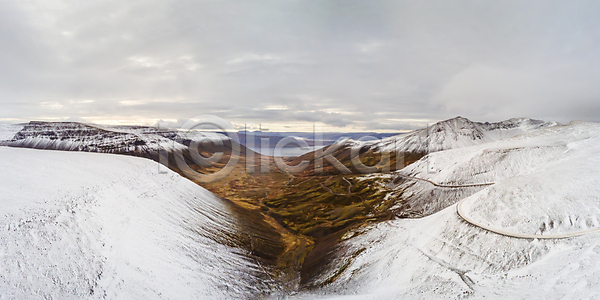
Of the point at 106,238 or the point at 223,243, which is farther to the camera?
the point at 223,243

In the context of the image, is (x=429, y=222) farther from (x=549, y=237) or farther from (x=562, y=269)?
(x=562, y=269)

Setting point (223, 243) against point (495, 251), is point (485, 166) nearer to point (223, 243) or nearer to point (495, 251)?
point (495, 251)

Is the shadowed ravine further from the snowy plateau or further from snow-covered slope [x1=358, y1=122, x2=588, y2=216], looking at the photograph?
snow-covered slope [x1=358, y1=122, x2=588, y2=216]

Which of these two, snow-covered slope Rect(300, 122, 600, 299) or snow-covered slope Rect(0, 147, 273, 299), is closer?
snow-covered slope Rect(0, 147, 273, 299)

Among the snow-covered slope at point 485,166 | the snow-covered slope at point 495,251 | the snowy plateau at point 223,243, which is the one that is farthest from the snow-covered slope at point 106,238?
the snow-covered slope at point 485,166

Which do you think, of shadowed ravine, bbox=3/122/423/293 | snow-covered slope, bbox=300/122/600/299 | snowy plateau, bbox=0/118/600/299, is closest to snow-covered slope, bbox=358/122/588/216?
shadowed ravine, bbox=3/122/423/293

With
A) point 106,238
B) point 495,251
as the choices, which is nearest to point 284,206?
point 106,238

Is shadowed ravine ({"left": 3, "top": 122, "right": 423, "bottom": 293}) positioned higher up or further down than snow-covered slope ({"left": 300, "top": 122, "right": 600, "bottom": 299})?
further down
